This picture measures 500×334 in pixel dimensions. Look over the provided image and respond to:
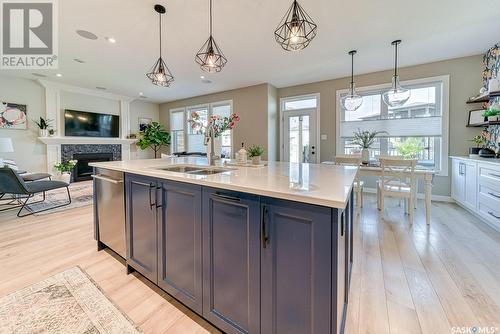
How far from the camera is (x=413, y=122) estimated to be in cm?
432

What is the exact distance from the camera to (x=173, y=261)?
146 cm

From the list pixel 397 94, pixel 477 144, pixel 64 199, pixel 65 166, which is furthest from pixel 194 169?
pixel 65 166

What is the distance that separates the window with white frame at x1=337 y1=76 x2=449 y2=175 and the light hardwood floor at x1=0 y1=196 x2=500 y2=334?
169cm

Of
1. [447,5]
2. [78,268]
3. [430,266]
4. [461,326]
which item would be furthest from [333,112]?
[78,268]

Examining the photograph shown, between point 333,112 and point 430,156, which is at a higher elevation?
point 333,112

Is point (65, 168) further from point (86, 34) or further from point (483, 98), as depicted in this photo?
point (483, 98)

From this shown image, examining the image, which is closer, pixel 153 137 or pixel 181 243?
pixel 181 243

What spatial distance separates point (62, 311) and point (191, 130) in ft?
20.8

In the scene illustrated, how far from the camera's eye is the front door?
5398 millimetres

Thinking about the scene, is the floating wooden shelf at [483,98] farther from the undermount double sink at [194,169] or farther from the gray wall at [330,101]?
the undermount double sink at [194,169]

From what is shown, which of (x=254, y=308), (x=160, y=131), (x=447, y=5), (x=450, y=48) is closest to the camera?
(x=254, y=308)

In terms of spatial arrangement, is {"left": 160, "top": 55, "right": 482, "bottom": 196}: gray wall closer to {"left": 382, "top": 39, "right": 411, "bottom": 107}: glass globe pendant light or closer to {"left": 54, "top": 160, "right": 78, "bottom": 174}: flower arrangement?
{"left": 382, "top": 39, "right": 411, "bottom": 107}: glass globe pendant light

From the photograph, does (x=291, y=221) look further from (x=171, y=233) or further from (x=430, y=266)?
(x=430, y=266)

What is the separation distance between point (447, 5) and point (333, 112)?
8.92ft
